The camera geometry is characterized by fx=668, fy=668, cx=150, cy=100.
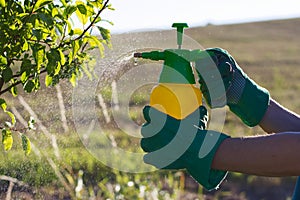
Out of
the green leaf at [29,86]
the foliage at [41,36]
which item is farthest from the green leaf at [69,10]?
the green leaf at [29,86]

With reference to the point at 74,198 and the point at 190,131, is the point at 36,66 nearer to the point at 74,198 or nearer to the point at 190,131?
the point at 190,131

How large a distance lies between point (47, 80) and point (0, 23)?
26cm

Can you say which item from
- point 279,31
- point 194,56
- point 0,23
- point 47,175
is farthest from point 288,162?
point 279,31

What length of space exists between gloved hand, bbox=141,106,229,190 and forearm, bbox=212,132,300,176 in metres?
0.03

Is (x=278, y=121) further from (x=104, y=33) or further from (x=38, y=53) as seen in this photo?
(x=38, y=53)

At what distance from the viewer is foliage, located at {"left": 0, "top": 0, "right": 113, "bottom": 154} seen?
190 centimetres

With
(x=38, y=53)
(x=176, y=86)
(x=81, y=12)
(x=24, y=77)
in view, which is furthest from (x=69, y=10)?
(x=176, y=86)

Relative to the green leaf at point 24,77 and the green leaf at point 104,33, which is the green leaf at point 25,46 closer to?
the green leaf at point 24,77

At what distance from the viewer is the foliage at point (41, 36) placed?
1896 millimetres

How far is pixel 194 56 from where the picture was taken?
177cm

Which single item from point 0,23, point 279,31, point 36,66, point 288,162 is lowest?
point 279,31

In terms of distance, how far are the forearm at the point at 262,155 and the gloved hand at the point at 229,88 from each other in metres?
0.32

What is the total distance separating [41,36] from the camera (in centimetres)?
186

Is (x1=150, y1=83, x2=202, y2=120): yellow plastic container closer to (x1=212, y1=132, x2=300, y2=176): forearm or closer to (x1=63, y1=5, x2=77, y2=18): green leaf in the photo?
(x1=212, y1=132, x2=300, y2=176): forearm
